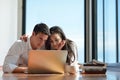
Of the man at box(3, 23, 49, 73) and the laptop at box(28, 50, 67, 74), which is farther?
Result: the man at box(3, 23, 49, 73)

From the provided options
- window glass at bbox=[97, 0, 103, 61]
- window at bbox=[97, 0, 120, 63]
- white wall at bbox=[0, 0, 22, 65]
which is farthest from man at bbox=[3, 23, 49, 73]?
window glass at bbox=[97, 0, 103, 61]

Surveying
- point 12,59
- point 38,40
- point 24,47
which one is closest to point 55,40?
point 38,40

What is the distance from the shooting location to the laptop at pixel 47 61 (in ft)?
7.37

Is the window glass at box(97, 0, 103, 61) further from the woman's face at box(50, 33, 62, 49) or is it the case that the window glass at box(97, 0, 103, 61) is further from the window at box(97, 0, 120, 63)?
the woman's face at box(50, 33, 62, 49)

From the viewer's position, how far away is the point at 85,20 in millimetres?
5461

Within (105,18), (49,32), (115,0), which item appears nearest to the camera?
(49,32)

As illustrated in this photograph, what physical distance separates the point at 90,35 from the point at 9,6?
65.7 inches

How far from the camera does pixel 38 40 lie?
279 cm

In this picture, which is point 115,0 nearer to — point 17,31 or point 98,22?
point 98,22

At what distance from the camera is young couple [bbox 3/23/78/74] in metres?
2.77

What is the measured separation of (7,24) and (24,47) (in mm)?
2233

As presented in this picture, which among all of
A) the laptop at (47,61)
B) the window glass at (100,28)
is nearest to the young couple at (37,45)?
the laptop at (47,61)

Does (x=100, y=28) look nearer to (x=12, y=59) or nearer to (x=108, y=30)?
(x=108, y=30)

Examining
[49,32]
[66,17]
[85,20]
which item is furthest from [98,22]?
[49,32]
